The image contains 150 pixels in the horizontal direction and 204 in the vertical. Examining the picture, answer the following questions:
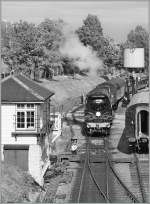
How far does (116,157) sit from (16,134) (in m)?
8.48

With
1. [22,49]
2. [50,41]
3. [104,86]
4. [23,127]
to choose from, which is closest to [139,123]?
[23,127]

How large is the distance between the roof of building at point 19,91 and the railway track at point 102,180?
185 inches

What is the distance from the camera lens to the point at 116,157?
99.1 ft

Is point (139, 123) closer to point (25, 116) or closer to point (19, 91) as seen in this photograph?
point (25, 116)

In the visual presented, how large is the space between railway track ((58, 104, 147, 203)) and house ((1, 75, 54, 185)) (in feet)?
7.74

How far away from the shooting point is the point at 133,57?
48094 mm

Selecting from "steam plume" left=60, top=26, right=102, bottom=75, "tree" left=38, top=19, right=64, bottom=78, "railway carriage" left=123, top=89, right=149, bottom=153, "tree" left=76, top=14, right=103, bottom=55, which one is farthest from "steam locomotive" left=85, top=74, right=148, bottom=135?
"tree" left=38, top=19, right=64, bottom=78

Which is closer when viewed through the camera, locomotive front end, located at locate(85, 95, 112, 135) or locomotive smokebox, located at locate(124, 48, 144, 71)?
locomotive front end, located at locate(85, 95, 112, 135)

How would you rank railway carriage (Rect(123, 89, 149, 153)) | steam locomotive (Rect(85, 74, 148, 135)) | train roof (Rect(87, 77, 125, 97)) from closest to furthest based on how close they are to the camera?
1. railway carriage (Rect(123, 89, 149, 153))
2. steam locomotive (Rect(85, 74, 148, 135))
3. train roof (Rect(87, 77, 125, 97))

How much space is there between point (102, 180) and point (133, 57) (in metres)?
25.3

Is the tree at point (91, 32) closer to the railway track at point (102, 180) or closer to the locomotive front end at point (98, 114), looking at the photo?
the locomotive front end at point (98, 114)

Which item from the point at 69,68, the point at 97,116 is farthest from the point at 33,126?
the point at 69,68

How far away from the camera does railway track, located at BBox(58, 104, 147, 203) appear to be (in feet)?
70.3

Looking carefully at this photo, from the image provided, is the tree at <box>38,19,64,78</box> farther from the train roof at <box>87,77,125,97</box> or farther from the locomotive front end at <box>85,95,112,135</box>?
the locomotive front end at <box>85,95,112,135</box>
